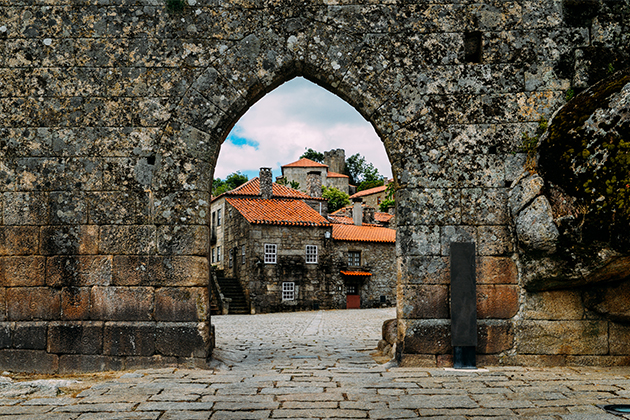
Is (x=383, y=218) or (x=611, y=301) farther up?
(x=383, y=218)

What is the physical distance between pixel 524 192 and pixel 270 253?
18.3 m

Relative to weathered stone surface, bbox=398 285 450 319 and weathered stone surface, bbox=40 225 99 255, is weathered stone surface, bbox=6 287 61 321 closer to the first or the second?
weathered stone surface, bbox=40 225 99 255

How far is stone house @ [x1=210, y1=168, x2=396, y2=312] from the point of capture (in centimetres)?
2281

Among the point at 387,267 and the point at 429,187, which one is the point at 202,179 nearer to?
the point at 429,187

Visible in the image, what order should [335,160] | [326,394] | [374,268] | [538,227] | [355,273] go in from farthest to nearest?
[335,160] < [374,268] < [355,273] < [538,227] < [326,394]

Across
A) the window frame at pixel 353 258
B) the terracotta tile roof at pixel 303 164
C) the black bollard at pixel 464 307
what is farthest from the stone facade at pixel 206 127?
the terracotta tile roof at pixel 303 164

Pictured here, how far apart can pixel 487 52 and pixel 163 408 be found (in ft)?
15.8

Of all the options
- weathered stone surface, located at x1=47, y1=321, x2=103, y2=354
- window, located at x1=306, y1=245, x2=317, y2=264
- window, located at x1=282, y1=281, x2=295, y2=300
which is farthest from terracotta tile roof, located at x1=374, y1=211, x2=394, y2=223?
weathered stone surface, located at x1=47, y1=321, x2=103, y2=354

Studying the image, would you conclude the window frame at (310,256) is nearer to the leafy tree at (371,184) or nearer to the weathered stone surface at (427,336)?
the weathered stone surface at (427,336)

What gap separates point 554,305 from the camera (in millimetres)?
5469

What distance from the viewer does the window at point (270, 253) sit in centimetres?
2300

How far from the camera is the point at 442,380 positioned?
476 centimetres

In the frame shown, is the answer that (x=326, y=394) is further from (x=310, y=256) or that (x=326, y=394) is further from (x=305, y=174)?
(x=305, y=174)

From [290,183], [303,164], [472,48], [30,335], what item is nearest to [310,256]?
[472,48]
